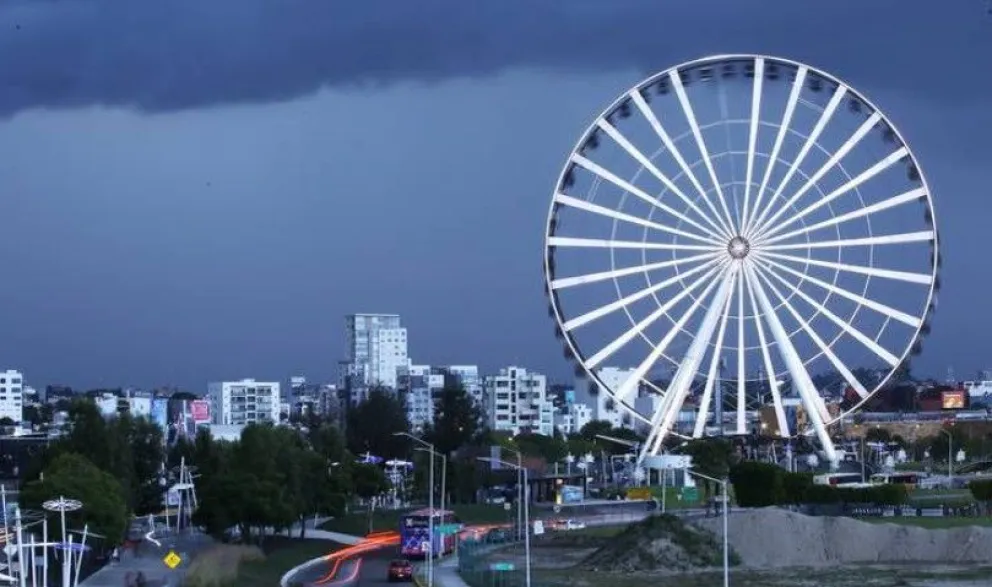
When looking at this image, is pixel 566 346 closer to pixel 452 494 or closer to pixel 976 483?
pixel 976 483

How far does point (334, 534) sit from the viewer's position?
142 m

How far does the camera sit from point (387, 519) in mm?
154625

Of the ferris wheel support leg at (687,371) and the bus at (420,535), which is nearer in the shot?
the bus at (420,535)

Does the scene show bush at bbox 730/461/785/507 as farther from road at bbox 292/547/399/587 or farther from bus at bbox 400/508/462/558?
road at bbox 292/547/399/587

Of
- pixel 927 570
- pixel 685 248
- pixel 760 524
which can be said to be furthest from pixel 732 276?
pixel 927 570

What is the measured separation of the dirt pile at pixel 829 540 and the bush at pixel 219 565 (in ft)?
77.2

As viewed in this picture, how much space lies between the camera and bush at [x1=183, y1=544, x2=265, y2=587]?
269ft

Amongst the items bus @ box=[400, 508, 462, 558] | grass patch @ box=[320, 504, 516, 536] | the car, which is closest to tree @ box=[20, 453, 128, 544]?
the car

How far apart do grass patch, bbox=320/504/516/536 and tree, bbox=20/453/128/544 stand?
50.0 m

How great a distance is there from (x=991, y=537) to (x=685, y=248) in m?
28.8

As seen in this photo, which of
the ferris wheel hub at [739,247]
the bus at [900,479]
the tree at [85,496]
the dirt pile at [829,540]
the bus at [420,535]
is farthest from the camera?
the bus at [900,479]

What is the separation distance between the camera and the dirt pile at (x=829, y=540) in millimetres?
104000

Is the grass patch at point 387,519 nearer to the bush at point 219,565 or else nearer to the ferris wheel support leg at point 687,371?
the ferris wheel support leg at point 687,371

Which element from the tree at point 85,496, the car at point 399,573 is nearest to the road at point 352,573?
the car at point 399,573
